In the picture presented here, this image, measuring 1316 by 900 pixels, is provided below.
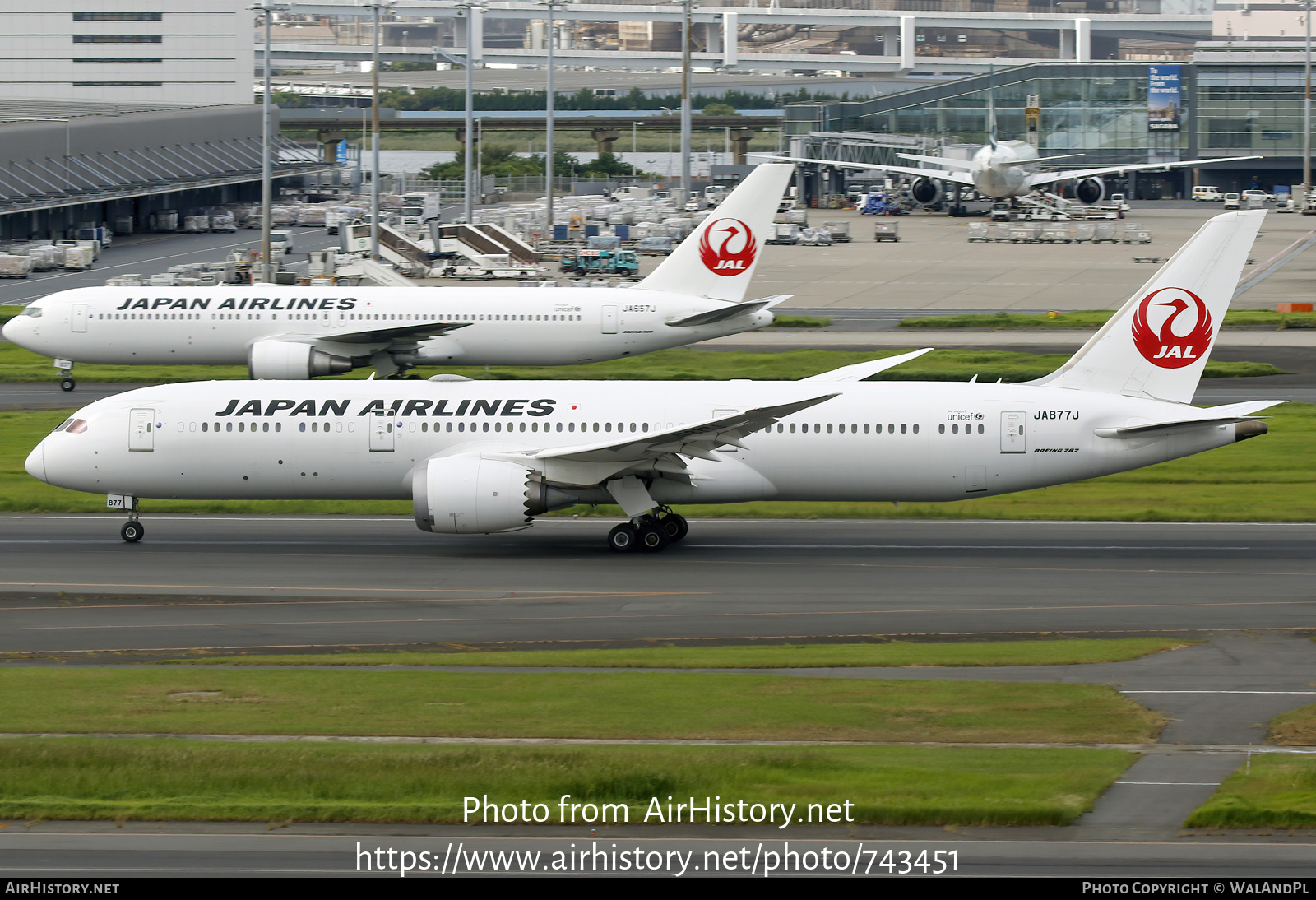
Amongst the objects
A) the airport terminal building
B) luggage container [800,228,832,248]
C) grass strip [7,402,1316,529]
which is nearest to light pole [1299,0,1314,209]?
the airport terminal building

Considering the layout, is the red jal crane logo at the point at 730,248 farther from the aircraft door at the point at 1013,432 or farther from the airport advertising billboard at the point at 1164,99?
the airport advertising billboard at the point at 1164,99

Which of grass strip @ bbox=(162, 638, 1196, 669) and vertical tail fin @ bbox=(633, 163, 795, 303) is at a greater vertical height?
vertical tail fin @ bbox=(633, 163, 795, 303)

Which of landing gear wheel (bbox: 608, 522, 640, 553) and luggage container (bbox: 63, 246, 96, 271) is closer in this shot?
landing gear wheel (bbox: 608, 522, 640, 553)

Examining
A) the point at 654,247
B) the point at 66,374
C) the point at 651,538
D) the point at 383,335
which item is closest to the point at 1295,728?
the point at 651,538

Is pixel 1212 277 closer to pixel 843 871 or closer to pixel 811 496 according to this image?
pixel 811 496

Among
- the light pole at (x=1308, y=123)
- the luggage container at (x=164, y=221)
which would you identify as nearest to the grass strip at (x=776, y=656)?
the luggage container at (x=164, y=221)

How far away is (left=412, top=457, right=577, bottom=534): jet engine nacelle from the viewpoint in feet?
115

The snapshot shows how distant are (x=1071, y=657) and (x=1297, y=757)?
6.44m

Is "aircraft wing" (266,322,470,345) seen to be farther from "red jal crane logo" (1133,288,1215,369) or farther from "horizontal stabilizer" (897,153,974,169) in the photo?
"horizontal stabilizer" (897,153,974,169)

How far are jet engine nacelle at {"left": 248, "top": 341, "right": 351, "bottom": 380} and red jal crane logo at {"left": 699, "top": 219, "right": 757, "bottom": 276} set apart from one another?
15.0 metres

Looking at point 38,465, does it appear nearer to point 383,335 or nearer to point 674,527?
point 674,527

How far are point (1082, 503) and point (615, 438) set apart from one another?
47.5 ft

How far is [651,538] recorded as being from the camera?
36.9 metres

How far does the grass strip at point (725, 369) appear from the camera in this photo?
6119cm
